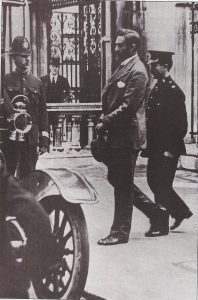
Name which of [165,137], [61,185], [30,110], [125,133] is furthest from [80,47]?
[61,185]

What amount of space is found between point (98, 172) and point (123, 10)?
1.05m

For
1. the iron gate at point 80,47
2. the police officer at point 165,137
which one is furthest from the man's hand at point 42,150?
the police officer at point 165,137

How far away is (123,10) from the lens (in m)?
3.59

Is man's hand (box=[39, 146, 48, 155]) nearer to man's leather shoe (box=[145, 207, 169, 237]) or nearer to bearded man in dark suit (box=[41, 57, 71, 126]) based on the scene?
bearded man in dark suit (box=[41, 57, 71, 126])

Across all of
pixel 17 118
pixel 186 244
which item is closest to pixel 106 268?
pixel 186 244

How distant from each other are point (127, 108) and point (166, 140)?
0.33 meters

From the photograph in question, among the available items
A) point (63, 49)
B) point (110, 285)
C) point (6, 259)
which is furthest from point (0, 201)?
point (63, 49)

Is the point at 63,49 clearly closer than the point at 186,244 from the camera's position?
No

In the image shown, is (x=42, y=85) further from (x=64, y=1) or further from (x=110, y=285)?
(x=110, y=285)

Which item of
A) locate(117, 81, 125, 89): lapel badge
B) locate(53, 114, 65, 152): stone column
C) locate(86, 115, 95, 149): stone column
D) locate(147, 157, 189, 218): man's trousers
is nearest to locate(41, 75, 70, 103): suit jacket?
locate(53, 114, 65, 152): stone column

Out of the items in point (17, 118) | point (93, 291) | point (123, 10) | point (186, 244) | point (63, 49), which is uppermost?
point (123, 10)

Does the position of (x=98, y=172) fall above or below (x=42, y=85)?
below

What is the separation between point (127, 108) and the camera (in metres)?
3.49

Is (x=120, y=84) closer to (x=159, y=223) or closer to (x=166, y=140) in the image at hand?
(x=166, y=140)
